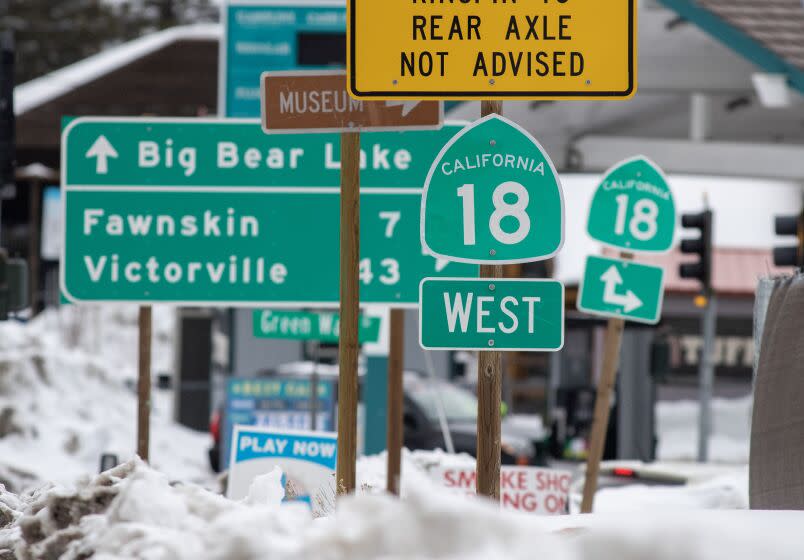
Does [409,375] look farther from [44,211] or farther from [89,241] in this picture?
[44,211]

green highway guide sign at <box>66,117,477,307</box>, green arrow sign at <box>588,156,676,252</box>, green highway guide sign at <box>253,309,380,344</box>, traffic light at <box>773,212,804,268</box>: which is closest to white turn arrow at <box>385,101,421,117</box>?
green highway guide sign at <box>66,117,477,307</box>

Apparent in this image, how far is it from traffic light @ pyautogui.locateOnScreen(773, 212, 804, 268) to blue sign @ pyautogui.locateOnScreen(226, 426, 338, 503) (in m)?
5.79

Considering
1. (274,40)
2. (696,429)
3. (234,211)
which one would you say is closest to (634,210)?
(234,211)

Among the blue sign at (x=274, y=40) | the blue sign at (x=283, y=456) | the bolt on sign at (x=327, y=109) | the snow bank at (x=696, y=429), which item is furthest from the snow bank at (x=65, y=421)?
the bolt on sign at (x=327, y=109)

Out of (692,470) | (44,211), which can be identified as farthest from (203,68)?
(692,470)

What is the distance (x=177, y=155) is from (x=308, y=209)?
727 mm

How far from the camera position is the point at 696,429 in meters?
26.7

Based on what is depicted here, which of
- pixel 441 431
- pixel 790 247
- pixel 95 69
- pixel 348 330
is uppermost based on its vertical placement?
pixel 95 69

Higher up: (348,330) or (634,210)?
(634,210)

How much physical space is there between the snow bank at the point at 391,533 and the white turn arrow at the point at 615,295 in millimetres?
5194

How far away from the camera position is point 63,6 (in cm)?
5419

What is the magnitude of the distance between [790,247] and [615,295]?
15.5 feet

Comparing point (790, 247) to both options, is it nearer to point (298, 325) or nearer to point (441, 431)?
point (298, 325)

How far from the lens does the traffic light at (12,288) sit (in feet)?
33.5
